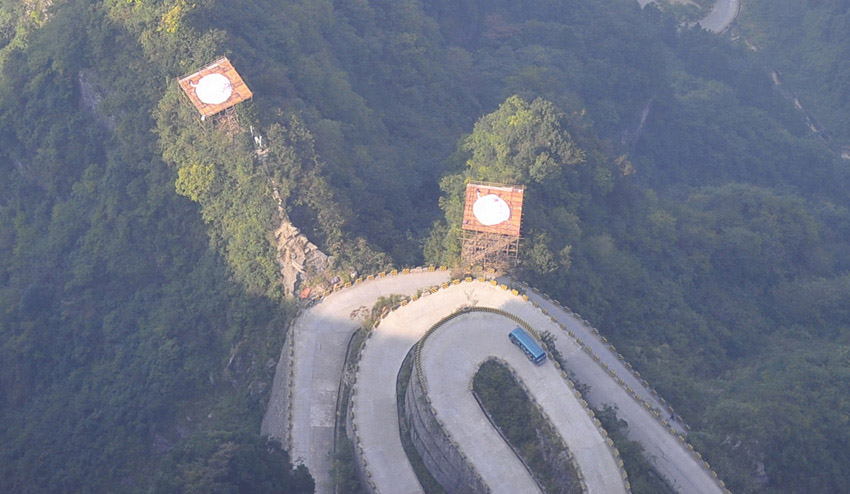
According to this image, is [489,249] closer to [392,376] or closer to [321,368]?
[392,376]

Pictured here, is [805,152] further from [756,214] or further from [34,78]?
[34,78]

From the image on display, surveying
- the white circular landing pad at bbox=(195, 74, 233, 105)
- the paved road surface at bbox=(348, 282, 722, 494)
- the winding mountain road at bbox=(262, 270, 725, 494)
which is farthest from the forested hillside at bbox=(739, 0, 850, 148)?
the white circular landing pad at bbox=(195, 74, 233, 105)

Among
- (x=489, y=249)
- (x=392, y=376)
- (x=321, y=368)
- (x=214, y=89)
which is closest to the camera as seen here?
(x=392, y=376)

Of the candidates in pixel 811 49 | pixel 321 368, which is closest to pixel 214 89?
pixel 321 368

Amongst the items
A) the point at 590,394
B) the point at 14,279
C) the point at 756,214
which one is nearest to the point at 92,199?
the point at 14,279

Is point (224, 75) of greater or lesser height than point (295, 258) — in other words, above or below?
above

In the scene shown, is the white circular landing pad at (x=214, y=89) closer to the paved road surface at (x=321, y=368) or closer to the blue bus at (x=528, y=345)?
the paved road surface at (x=321, y=368)
